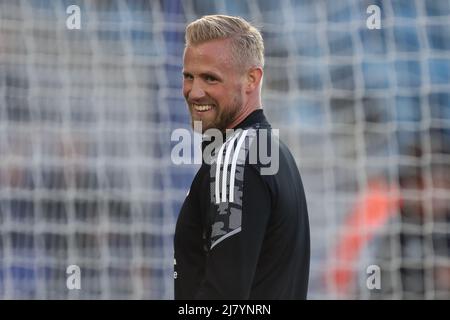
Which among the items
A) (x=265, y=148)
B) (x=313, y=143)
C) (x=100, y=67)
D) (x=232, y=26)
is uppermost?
(x=100, y=67)

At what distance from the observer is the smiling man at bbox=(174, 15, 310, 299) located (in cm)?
186

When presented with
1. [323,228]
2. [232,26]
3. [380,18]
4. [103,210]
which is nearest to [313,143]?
[323,228]

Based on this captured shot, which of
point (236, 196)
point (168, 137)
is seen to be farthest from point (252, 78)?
point (168, 137)

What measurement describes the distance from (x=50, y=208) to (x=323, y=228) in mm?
1250

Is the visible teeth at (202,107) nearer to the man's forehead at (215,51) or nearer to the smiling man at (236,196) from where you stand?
the smiling man at (236,196)

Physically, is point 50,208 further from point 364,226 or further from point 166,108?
point 364,226

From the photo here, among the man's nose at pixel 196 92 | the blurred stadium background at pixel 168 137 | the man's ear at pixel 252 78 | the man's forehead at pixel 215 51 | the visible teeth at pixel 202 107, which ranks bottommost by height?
the visible teeth at pixel 202 107

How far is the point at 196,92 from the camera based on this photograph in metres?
2.05

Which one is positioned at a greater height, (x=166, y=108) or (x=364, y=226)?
(x=166, y=108)

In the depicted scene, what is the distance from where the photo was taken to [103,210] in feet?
12.8

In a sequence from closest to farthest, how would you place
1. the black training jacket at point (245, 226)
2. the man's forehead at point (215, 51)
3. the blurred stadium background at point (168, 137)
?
the black training jacket at point (245, 226), the man's forehead at point (215, 51), the blurred stadium background at point (168, 137)

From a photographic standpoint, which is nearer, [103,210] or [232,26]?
[232,26]

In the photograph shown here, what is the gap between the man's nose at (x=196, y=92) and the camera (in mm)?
2055

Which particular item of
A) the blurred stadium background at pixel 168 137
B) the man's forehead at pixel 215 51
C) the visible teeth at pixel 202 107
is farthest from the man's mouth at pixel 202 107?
the blurred stadium background at pixel 168 137
